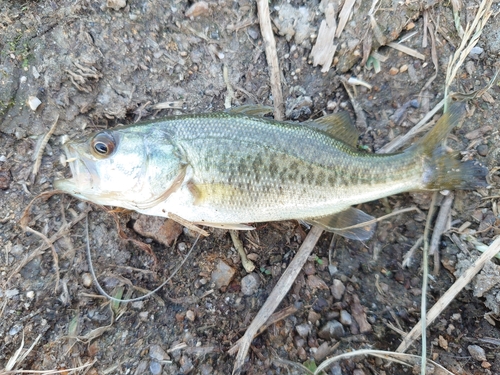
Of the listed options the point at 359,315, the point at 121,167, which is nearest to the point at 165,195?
the point at 121,167

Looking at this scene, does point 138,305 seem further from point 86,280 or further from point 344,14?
point 344,14

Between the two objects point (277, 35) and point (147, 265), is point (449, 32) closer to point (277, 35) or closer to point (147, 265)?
point (277, 35)

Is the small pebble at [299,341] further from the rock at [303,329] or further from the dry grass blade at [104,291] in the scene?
the dry grass blade at [104,291]

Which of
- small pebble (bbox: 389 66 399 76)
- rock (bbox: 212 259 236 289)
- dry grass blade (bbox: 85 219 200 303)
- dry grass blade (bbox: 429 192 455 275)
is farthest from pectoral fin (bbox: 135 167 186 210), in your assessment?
dry grass blade (bbox: 429 192 455 275)

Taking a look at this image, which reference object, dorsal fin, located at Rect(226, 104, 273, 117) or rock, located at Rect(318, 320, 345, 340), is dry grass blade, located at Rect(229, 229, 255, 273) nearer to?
rock, located at Rect(318, 320, 345, 340)

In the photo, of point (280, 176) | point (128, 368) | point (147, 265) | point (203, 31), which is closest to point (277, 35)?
point (203, 31)

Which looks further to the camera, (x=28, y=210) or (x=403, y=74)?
(x=403, y=74)
